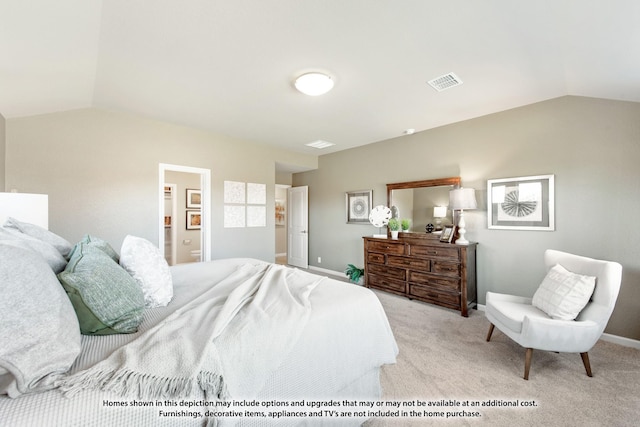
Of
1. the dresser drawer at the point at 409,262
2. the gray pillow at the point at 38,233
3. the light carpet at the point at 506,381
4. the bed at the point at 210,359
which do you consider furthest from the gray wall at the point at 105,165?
the light carpet at the point at 506,381

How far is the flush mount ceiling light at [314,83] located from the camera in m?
2.32

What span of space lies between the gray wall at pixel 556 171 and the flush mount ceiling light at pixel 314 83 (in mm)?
2219

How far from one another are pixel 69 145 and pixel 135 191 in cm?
81

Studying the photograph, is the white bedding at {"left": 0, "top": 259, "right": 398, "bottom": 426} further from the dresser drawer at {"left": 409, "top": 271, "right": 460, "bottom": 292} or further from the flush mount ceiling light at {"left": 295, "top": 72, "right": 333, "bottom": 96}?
the dresser drawer at {"left": 409, "top": 271, "right": 460, "bottom": 292}

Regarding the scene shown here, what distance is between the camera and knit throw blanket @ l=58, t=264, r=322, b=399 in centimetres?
84

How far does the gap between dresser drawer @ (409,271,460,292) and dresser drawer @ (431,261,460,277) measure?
7 centimetres

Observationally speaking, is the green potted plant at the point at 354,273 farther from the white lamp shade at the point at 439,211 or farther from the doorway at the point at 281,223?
the doorway at the point at 281,223

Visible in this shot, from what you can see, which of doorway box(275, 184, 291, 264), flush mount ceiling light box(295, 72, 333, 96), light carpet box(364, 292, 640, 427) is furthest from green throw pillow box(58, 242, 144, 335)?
doorway box(275, 184, 291, 264)

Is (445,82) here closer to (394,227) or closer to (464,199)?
(464,199)

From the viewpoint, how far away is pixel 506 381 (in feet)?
6.31

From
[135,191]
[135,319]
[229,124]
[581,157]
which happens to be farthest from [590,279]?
[135,191]

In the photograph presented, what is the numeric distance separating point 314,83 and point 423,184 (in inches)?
94.4

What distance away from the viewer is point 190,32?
6.02ft

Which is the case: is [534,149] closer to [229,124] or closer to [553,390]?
[553,390]
